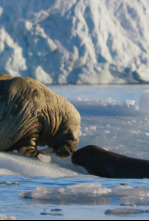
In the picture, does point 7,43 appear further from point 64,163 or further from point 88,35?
point 64,163

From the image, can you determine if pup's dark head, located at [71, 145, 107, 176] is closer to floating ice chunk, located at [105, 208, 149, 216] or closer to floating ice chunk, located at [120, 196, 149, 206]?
floating ice chunk, located at [120, 196, 149, 206]

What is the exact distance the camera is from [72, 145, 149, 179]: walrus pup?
522cm

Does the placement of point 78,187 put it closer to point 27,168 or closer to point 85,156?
point 27,168

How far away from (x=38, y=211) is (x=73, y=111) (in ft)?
11.0

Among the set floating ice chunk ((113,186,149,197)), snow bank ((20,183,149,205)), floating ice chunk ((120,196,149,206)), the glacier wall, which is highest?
floating ice chunk ((120,196,149,206))

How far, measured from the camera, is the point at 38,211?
313 cm

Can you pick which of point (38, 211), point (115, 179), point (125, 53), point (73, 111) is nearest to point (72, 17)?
point (125, 53)

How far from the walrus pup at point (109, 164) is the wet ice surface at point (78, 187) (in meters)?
0.13

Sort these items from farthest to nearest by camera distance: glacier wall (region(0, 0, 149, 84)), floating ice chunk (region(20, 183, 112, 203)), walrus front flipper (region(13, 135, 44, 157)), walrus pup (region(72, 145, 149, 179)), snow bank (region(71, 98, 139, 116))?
glacier wall (region(0, 0, 149, 84)) → snow bank (region(71, 98, 139, 116)) → walrus front flipper (region(13, 135, 44, 157)) → walrus pup (region(72, 145, 149, 179)) → floating ice chunk (region(20, 183, 112, 203))

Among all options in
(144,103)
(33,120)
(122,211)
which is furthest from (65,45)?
(122,211)

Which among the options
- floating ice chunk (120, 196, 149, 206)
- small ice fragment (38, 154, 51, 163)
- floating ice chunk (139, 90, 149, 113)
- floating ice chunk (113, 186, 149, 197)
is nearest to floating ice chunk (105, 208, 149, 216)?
floating ice chunk (120, 196, 149, 206)

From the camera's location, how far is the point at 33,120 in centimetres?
608

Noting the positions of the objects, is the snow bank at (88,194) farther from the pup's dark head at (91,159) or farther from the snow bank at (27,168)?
the pup's dark head at (91,159)

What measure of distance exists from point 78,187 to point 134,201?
55 cm
